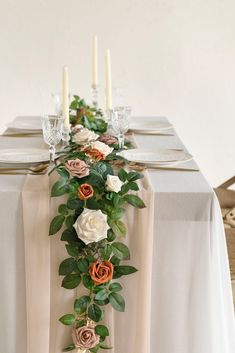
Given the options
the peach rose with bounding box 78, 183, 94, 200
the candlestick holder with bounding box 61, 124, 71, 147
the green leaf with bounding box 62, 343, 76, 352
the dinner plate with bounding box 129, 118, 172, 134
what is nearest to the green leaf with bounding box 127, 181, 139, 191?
the peach rose with bounding box 78, 183, 94, 200

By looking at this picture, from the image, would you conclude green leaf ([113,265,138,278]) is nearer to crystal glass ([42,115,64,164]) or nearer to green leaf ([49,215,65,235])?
green leaf ([49,215,65,235])

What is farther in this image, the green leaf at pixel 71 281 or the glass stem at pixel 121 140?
the glass stem at pixel 121 140

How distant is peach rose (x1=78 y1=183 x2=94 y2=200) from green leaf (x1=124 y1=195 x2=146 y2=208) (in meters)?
0.10

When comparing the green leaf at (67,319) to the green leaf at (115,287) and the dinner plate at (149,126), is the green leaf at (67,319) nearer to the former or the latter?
the green leaf at (115,287)

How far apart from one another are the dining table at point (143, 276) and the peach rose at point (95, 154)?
5.4 inches

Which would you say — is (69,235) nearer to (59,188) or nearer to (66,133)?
(59,188)

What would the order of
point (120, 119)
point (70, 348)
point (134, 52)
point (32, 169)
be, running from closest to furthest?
point (70, 348) → point (32, 169) → point (120, 119) → point (134, 52)

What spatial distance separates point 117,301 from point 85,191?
0.30 meters

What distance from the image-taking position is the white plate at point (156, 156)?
6.24ft

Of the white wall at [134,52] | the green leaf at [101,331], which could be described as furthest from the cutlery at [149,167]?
the white wall at [134,52]

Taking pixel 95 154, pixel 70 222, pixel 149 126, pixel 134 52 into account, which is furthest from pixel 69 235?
pixel 134 52

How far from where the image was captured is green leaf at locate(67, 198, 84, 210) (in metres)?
1.50

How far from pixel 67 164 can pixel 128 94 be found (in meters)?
2.47

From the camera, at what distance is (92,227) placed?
4.80 feet
